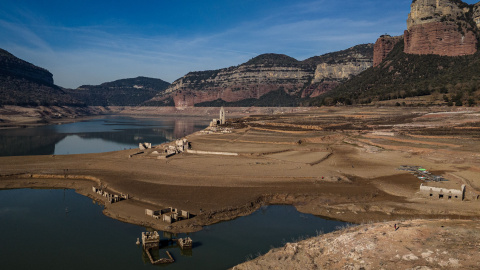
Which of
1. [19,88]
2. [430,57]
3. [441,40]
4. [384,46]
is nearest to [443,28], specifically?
[441,40]

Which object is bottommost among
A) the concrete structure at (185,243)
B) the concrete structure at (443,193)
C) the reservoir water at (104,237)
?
the reservoir water at (104,237)

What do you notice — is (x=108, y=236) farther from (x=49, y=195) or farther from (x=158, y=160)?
(x=158, y=160)

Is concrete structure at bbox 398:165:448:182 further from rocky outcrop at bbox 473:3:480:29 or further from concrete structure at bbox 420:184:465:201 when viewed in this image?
rocky outcrop at bbox 473:3:480:29

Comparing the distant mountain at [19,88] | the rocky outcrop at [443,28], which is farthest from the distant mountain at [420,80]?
the distant mountain at [19,88]

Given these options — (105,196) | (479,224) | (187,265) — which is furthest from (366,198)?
(105,196)

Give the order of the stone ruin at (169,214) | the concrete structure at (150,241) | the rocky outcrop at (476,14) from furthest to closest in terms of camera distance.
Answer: the rocky outcrop at (476,14) → the stone ruin at (169,214) → the concrete structure at (150,241)

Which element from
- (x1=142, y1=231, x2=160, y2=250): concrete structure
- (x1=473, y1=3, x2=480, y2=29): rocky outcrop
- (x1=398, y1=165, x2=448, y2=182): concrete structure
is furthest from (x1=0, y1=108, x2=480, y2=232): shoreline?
(x1=473, y1=3, x2=480, y2=29): rocky outcrop

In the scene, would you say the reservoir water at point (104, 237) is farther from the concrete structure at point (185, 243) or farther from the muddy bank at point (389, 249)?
the muddy bank at point (389, 249)
